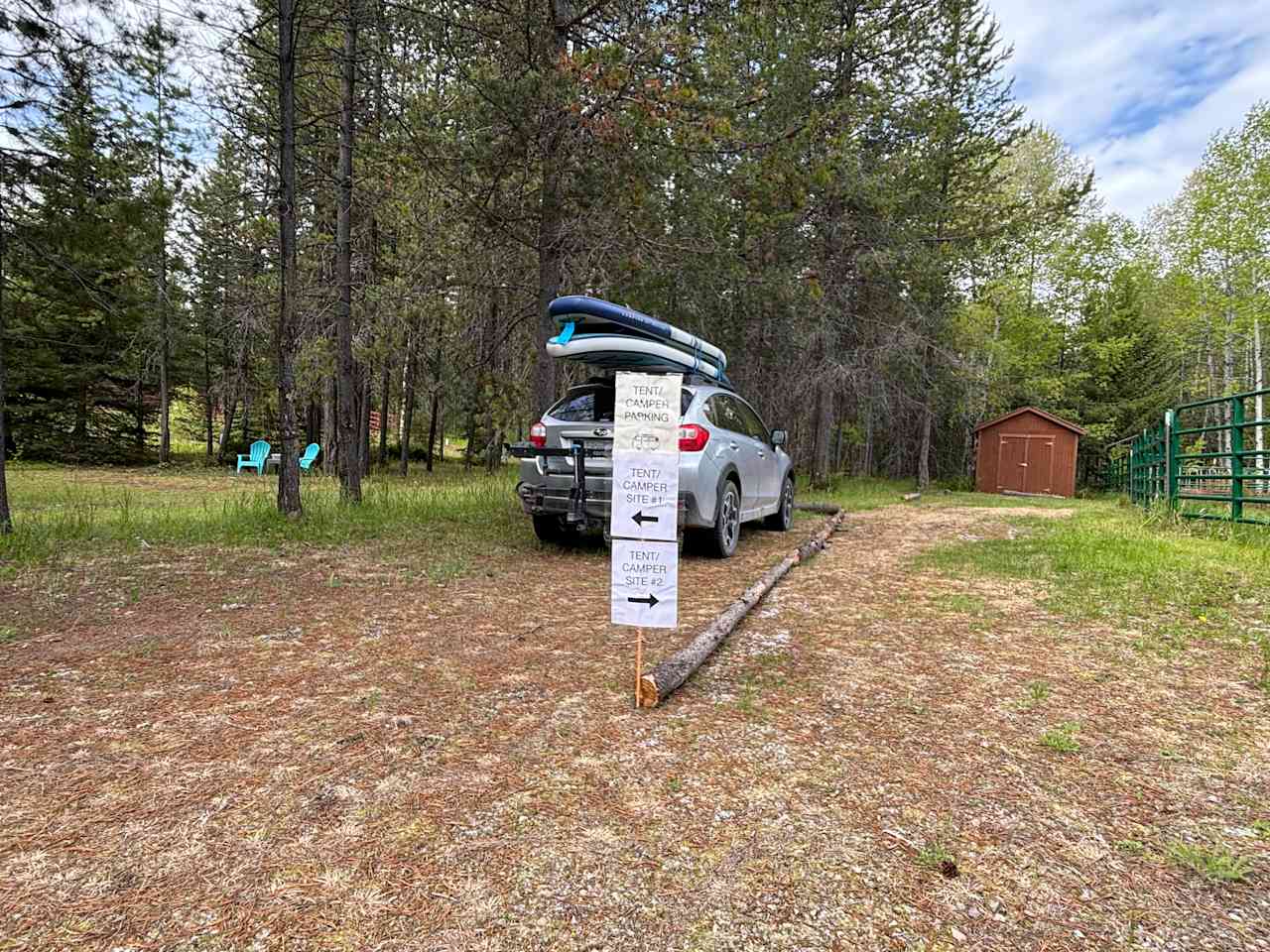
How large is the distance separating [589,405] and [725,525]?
6.06 ft

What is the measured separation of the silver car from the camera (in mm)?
5973

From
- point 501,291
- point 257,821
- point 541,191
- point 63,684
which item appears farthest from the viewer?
point 501,291

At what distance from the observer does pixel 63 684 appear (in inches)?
122

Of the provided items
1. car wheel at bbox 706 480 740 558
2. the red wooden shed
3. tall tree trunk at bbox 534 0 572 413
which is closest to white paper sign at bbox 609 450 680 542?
car wheel at bbox 706 480 740 558

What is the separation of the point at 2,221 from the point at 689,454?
7145 millimetres

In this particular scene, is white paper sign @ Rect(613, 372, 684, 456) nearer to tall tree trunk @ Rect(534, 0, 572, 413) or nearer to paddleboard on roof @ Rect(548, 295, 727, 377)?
paddleboard on roof @ Rect(548, 295, 727, 377)

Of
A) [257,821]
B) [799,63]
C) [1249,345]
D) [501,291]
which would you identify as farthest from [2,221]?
[1249,345]

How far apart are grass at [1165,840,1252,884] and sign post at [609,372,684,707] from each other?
1.88 m

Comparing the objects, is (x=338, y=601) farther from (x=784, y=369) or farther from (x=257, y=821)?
(x=784, y=369)

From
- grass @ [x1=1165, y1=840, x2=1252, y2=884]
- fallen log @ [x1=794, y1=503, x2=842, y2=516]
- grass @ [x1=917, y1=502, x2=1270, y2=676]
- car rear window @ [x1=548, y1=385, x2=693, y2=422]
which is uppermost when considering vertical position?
Result: car rear window @ [x1=548, y1=385, x2=693, y2=422]

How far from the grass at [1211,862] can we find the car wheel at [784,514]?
6.79 metres

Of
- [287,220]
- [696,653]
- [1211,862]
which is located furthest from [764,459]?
[287,220]

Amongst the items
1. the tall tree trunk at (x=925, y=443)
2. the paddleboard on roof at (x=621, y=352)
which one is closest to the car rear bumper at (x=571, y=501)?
the paddleboard on roof at (x=621, y=352)

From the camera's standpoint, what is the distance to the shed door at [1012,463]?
2147 centimetres
